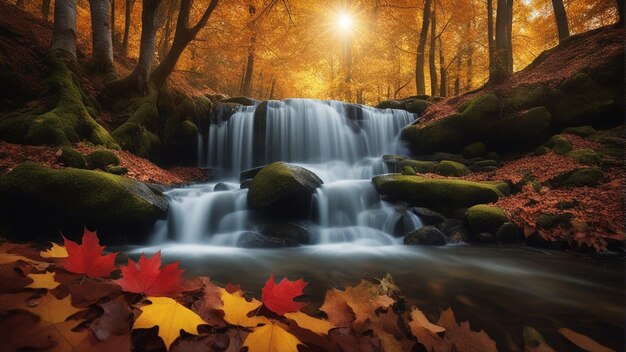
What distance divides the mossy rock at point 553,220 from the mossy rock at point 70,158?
8742 mm

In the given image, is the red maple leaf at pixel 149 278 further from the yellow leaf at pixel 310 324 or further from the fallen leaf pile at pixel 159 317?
the yellow leaf at pixel 310 324

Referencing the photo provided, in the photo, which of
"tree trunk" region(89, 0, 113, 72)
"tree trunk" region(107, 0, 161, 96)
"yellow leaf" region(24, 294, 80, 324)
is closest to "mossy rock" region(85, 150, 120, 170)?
"tree trunk" region(107, 0, 161, 96)

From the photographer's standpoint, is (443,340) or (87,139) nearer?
(443,340)

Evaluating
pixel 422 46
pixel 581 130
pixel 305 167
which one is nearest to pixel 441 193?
pixel 305 167

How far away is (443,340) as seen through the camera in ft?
3.99

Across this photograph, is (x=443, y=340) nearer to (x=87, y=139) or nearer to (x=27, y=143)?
(x=27, y=143)

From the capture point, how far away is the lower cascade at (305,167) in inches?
246

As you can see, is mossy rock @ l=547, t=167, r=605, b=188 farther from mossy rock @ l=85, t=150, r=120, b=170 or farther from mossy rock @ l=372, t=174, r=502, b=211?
mossy rock @ l=85, t=150, r=120, b=170

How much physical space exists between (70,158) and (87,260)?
593 cm

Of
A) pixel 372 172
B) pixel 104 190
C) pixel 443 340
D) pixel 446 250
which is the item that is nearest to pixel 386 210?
pixel 446 250

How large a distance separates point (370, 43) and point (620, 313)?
69.4 ft

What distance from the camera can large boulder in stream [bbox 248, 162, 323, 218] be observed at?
6395mm

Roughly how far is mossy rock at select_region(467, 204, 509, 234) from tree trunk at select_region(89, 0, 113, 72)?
11246 mm

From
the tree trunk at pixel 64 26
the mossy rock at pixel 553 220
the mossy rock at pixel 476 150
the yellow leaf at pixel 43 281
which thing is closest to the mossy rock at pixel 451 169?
the mossy rock at pixel 476 150
